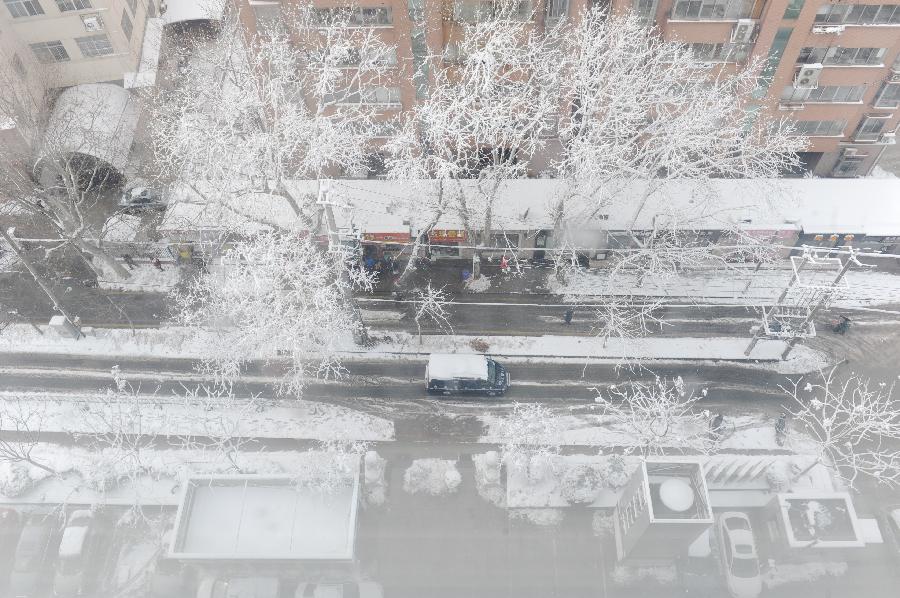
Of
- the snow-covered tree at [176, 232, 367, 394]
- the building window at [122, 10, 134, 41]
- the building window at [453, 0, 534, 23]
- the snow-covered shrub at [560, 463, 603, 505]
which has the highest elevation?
the building window at [122, 10, 134, 41]

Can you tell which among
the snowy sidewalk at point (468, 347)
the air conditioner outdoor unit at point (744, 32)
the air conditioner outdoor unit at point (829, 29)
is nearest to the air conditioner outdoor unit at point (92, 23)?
the snowy sidewalk at point (468, 347)

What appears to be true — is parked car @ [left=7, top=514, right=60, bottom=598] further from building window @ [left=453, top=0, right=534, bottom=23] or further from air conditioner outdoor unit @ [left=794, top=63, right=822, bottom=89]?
air conditioner outdoor unit @ [left=794, top=63, right=822, bottom=89]

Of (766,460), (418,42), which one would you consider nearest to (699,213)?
(766,460)

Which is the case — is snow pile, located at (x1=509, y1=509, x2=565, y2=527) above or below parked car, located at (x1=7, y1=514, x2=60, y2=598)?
above

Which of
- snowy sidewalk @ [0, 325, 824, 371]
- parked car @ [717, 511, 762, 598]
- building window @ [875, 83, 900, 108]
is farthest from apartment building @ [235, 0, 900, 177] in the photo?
parked car @ [717, 511, 762, 598]

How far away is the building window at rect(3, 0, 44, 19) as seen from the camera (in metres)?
46.2

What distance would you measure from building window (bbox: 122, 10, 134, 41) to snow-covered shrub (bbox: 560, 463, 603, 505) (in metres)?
48.3

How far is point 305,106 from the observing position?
43.7m

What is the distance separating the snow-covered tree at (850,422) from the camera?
3497cm

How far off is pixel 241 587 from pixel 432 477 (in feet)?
37.8

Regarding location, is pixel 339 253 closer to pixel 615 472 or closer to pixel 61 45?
pixel 615 472

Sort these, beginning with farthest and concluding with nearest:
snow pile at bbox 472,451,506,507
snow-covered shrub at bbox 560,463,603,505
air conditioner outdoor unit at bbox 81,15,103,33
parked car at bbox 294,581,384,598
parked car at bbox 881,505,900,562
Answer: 1. air conditioner outdoor unit at bbox 81,15,103,33
2. snow pile at bbox 472,451,506,507
3. snow-covered shrub at bbox 560,463,603,505
4. parked car at bbox 881,505,900,562
5. parked car at bbox 294,581,384,598

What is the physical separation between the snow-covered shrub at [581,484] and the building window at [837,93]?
30.6 metres

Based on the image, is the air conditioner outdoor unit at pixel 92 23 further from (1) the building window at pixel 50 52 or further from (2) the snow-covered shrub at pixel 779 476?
(2) the snow-covered shrub at pixel 779 476
